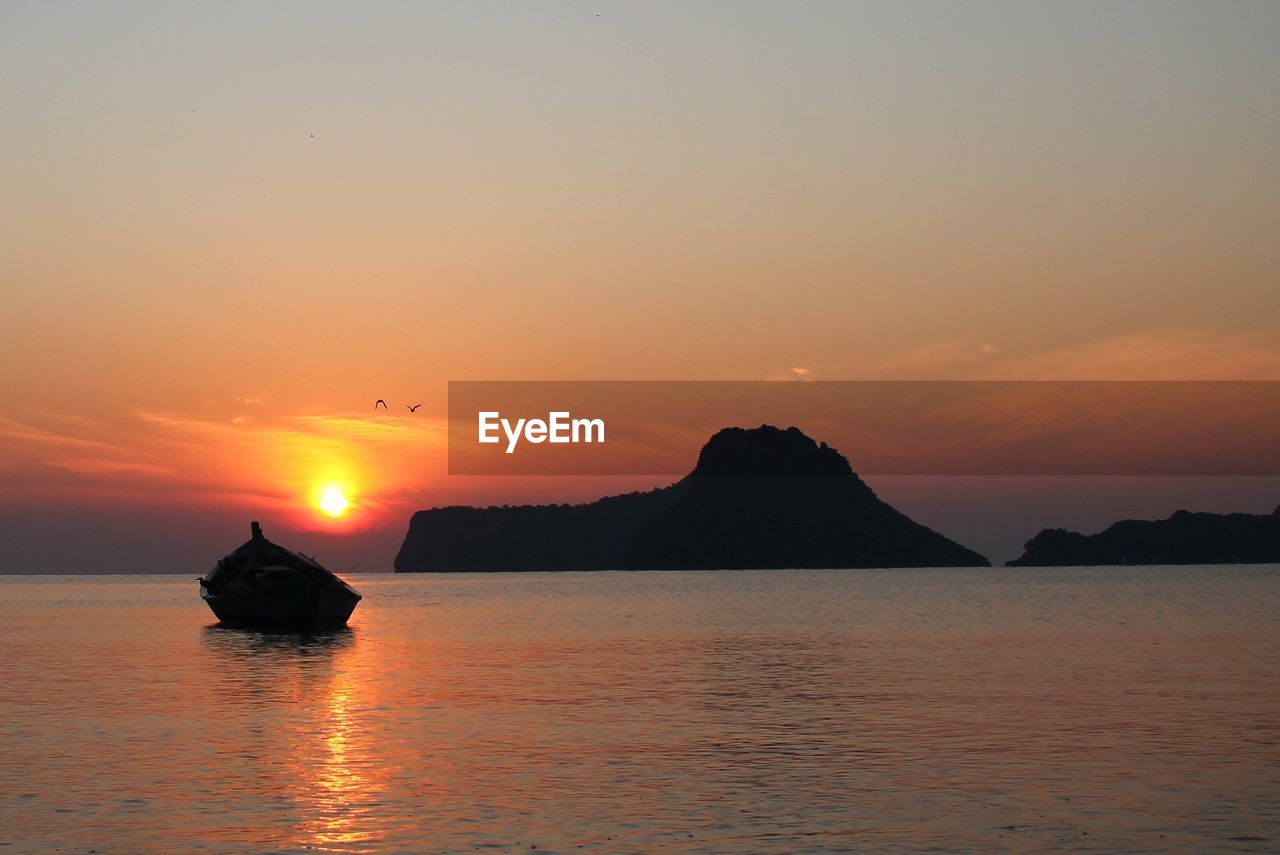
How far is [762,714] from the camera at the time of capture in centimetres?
4547

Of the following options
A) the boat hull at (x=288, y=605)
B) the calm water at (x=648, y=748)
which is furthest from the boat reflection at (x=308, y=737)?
the boat hull at (x=288, y=605)

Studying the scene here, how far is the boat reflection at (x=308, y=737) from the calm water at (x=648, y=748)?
0.48ft

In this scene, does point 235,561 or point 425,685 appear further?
point 235,561

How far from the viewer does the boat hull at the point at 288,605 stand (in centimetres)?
9773

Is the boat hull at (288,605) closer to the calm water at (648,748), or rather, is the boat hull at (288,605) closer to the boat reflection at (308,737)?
the boat reflection at (308,737)

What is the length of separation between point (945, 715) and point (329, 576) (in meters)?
65.1

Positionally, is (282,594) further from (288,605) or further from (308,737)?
(308,737)

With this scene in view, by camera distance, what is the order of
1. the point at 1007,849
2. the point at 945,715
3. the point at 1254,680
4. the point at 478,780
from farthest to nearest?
the point at 1254,680 → the point at 945,715 → the point at 478,780 → the point at 1007,849

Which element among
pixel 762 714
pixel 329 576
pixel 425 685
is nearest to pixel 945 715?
pixel 762 714

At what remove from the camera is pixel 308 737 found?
40.6 metres

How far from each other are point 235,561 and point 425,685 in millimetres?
52189

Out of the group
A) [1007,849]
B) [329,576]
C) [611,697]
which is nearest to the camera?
[1007,849]

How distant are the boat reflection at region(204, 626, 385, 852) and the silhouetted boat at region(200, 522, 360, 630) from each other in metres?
16.1

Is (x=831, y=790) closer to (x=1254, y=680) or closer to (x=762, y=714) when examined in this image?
(x=762, y=714)
